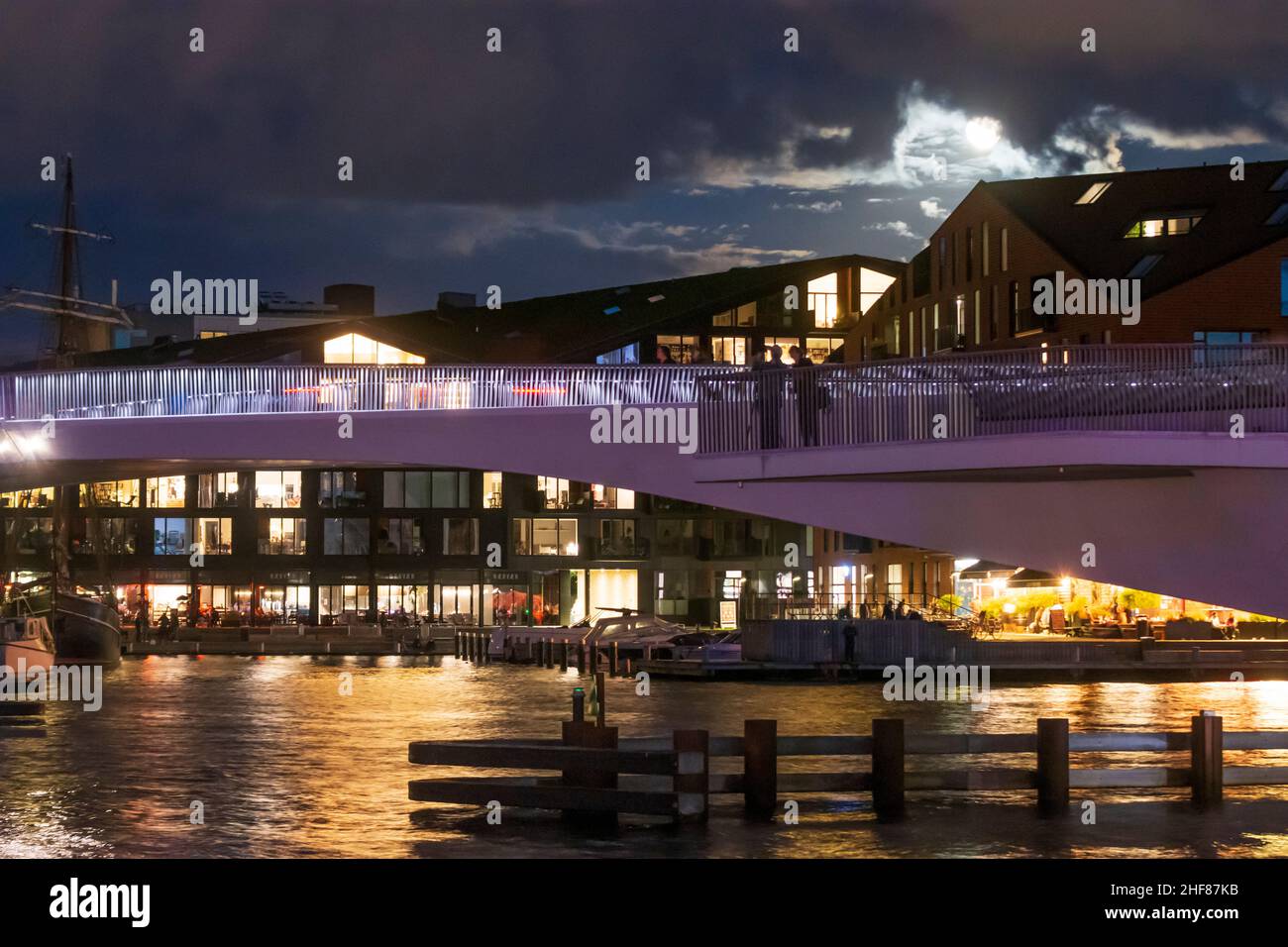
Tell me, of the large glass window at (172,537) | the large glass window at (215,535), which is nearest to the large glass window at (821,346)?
the large glass window at (215,535)

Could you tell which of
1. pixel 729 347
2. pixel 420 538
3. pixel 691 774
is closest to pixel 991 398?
pixel 691 774

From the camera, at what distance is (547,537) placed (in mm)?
104375

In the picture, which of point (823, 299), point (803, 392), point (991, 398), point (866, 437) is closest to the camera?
point (991, 398)

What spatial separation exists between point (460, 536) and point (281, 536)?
954 cm

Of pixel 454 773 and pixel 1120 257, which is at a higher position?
pixel 1120 257

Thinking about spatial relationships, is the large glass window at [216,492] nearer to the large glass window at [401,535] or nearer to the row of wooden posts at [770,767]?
the large glass window at [401,535]

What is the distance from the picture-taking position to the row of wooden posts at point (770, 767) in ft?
75.3

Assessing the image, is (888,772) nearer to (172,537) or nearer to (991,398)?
(991,398)

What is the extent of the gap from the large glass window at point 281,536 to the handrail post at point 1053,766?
271ft

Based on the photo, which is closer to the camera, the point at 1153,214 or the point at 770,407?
the point at 770,407

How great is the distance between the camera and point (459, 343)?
10162 cm

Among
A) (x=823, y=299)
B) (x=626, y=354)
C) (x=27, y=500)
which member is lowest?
(x=27, y=500)
